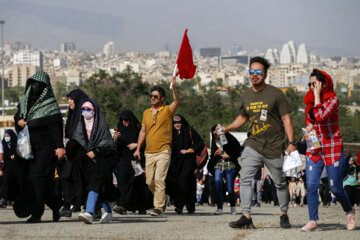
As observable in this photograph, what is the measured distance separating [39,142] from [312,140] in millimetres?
3230

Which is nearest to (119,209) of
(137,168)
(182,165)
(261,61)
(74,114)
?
Answer: (137,168)

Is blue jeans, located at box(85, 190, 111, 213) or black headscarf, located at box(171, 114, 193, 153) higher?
black headscarf, located at box(171, 114, 193, 153)

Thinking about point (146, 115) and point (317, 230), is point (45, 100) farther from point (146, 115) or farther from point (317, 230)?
point (317, 230)

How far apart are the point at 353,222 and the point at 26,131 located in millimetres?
3803

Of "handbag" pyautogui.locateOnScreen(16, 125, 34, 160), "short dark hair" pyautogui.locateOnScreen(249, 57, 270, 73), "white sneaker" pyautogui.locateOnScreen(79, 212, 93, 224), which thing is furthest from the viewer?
"handbag" pyautogui.locateOnScreen(16, 125, 34, 160)

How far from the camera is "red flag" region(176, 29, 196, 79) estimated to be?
12688 mm

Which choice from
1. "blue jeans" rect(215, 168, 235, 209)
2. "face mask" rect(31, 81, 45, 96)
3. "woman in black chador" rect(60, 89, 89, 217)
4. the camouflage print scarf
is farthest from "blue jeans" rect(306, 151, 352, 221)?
"blue jeans" rect(215, 168, 235, 209)

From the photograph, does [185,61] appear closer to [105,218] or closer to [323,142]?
[105,218]

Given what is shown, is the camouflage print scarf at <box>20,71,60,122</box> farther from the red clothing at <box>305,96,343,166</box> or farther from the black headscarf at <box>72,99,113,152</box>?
the red clothing at <box>305,96,343,166</box>

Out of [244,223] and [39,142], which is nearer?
[244,223]

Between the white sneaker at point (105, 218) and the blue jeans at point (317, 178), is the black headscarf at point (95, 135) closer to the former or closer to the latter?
the white sneaker at point (105, 218)

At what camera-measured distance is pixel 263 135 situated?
28.0ft

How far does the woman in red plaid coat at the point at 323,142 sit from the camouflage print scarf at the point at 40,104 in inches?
123

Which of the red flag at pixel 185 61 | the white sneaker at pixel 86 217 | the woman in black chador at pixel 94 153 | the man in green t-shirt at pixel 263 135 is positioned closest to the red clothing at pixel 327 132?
the man in green t-shirt at pixel 263 135
